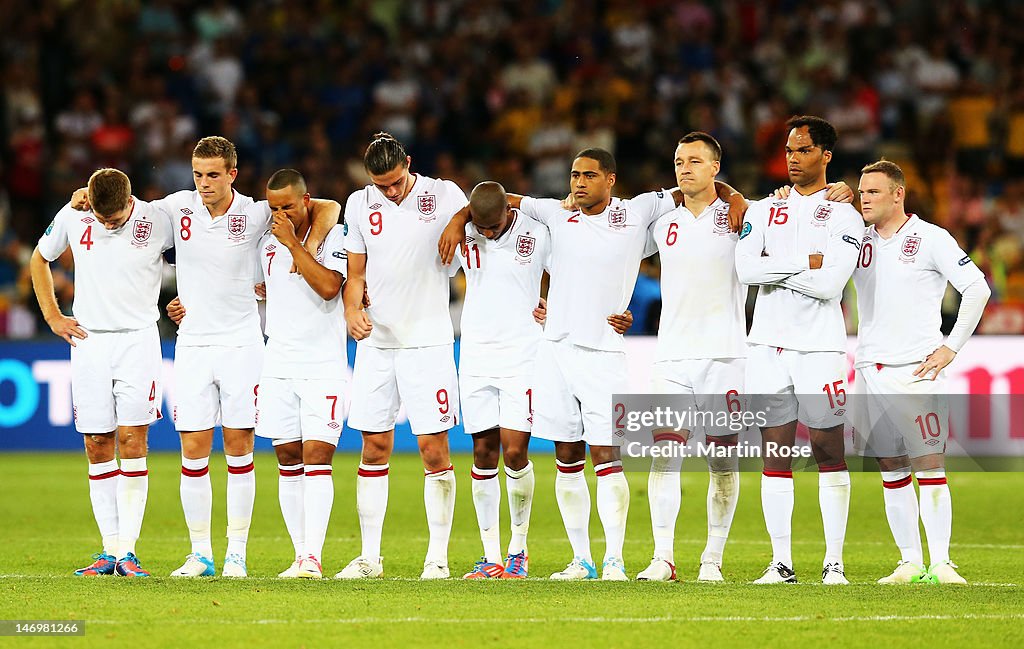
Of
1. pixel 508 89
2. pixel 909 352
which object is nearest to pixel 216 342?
pixel 909 352

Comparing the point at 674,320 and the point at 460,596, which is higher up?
the point at 674,320

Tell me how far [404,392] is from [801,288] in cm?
240

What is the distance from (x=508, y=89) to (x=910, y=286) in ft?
43.0

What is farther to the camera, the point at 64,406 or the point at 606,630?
the point at 64,406

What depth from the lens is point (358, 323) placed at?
8602 mm

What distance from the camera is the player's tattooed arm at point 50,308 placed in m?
9.02

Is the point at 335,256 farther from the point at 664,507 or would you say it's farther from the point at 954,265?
the point at 954,265

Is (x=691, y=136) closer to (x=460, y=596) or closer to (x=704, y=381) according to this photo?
(x=704, y=381)

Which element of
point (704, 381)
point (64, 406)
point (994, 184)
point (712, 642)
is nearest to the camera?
point (712, 642)

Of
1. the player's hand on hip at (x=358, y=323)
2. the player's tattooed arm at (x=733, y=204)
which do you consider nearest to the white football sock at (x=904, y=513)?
the player's tattooed arm at (x=733, y=204)

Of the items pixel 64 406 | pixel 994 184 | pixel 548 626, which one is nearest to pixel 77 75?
pixel 64 406

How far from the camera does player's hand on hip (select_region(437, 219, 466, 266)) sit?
872 centimetres

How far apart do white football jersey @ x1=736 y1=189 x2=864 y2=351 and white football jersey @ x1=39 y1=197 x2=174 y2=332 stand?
3.57 meters

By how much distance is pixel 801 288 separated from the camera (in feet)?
27.5
